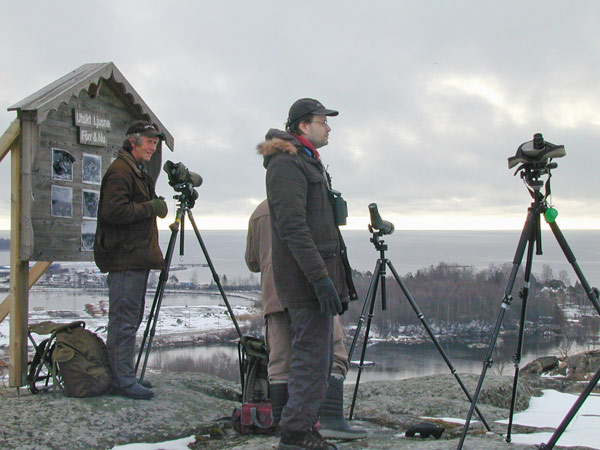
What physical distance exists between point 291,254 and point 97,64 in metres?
2.95

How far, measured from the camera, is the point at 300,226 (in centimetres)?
291

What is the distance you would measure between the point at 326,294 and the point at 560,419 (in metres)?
2.64

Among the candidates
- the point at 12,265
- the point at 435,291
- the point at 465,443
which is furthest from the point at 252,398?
the point at 435,291

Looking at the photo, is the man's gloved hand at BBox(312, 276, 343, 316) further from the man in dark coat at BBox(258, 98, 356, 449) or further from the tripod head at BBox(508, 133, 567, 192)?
the tripod head at BBox(508, 133, 567, 192)

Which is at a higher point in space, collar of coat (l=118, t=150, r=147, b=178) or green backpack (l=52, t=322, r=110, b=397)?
collar of coat (l=118, t=150, r=147, b=178)

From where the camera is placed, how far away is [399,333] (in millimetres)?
34094

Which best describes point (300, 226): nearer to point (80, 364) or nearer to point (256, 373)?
point (256, 373)

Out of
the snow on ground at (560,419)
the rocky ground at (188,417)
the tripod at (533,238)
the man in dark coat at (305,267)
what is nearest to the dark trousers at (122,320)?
the rocky ground at (188,417)

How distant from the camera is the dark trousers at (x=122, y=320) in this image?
4023 millimetres

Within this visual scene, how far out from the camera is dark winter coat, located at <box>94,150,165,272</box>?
13.0 ft

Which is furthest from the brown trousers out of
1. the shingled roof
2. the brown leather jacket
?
the shingled roof

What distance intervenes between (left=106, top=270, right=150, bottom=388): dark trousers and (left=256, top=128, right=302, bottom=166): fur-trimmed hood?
1479mm

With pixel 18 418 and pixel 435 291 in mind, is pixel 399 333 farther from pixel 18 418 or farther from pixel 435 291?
pixel 18 418

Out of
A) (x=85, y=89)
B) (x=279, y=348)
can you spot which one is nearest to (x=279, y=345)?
(x=279, y=348)
